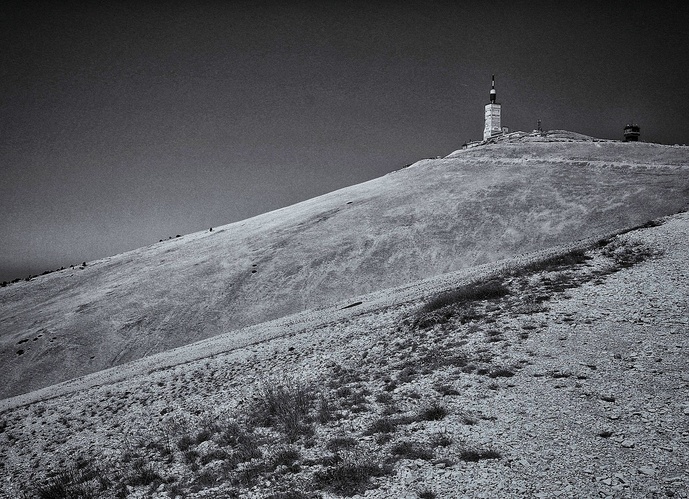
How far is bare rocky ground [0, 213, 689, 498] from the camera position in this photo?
870 cm

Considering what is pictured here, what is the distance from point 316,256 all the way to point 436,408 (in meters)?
30.3

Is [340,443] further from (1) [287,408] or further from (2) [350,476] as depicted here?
(1) [287,408]

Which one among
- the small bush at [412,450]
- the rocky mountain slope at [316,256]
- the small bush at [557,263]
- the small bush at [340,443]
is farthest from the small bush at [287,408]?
the rocky mountain slope at [316,256]

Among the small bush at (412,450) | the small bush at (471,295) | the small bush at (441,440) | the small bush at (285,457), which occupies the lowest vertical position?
the small bush at (285,457)

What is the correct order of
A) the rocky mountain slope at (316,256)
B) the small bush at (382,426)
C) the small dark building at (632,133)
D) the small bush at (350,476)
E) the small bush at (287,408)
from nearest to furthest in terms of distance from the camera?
the small bush at (350,476), the small bush at (382,426), the small bush at (287,408), the rocky mountain slope at (316,256), the small dark building at (632,133)

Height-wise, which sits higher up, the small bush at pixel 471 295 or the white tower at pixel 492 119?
the white tower at pixel 492 119

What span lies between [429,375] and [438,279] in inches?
666

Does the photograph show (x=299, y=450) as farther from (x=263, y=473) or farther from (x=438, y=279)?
(x=438, y=279)

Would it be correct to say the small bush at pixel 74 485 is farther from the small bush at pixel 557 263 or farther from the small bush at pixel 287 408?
the small bush at pixel 557 263

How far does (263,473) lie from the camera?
1013 cm

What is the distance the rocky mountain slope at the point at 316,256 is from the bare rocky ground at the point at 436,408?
1297 cm

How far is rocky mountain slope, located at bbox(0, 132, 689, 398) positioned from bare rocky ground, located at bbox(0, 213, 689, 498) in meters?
13.0

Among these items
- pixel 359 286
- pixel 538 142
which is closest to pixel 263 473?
pixel 359 286

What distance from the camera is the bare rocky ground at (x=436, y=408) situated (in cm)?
870
